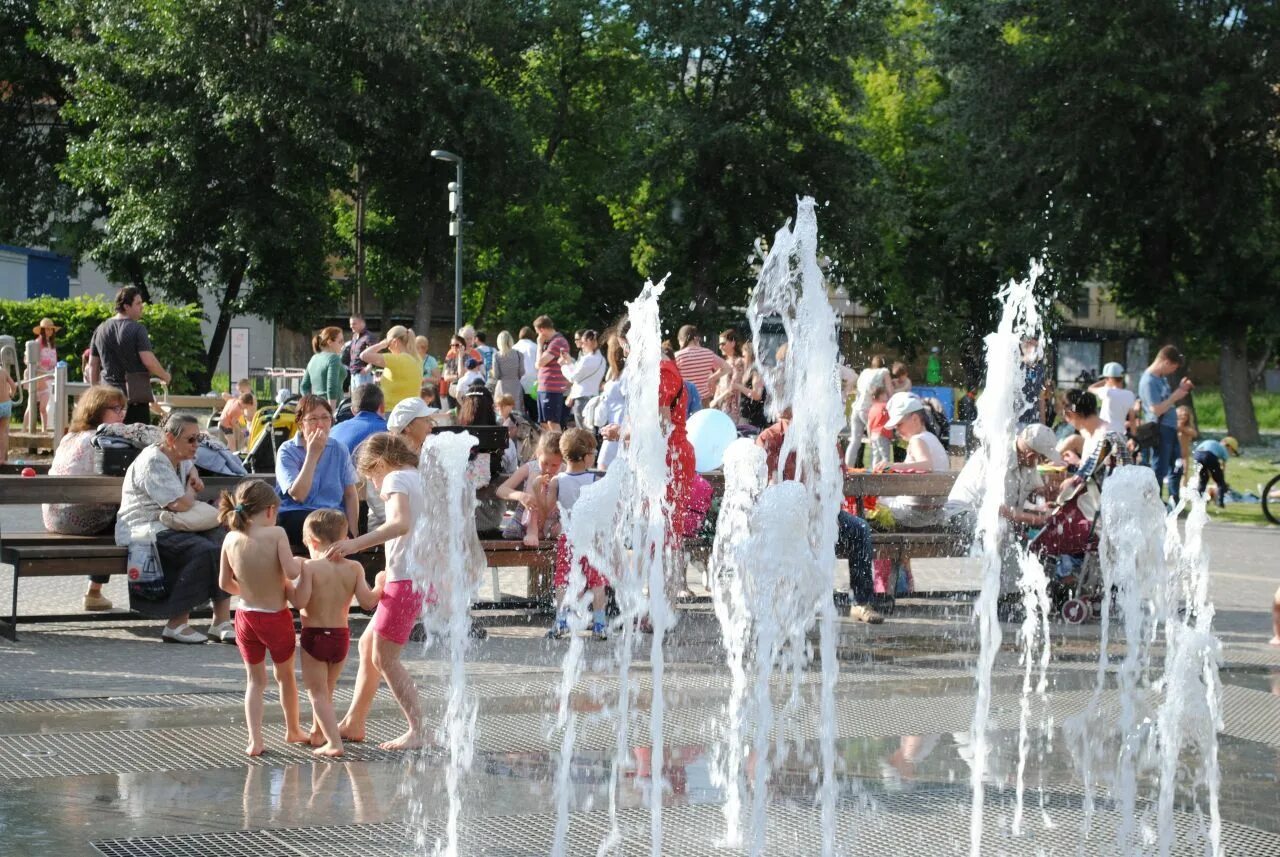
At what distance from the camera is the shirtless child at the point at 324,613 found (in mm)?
6785

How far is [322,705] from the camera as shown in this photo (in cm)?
671

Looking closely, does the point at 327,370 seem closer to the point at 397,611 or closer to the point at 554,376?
the point at 554,376

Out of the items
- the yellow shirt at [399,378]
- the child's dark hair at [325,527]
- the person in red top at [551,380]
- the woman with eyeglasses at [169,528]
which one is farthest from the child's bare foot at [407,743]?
the person in red top at [551,380]

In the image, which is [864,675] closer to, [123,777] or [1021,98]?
[123,777]

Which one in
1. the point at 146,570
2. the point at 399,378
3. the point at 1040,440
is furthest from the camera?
the point at 399,378

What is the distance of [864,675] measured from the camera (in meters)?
8.87

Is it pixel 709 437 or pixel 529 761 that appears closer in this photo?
pixel 529 761

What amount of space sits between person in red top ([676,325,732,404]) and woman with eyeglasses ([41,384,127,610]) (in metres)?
8.10

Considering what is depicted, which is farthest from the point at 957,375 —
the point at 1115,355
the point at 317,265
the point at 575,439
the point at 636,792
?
the point at 636,792

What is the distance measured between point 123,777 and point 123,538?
10.7 ft

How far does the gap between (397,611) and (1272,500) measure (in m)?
15.3

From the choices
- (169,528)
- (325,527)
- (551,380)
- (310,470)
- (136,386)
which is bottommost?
(169,528)

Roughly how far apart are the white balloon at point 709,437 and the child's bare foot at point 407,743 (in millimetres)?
6794


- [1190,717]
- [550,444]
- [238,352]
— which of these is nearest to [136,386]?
[550,444]
